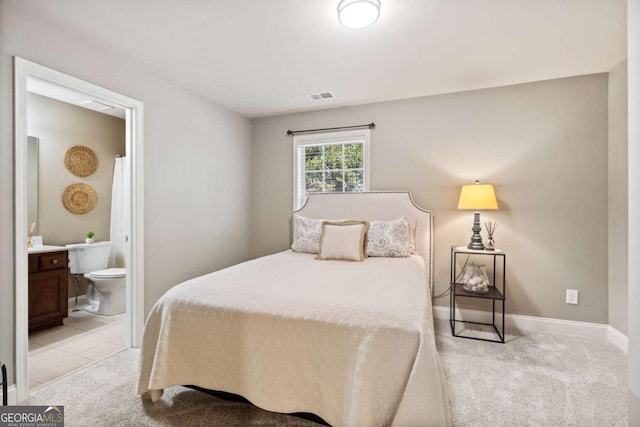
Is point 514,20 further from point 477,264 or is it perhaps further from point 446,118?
point 477,264

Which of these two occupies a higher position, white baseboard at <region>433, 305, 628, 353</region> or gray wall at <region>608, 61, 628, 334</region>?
gray wall at <region>608, 61, 628, 334</region>

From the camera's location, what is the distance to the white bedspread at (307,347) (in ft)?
4.31

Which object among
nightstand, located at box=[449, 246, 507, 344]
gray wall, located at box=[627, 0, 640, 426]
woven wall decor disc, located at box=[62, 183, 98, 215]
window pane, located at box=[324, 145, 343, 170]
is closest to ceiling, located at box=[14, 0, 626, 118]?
window pane, located at box=[324, 145, 343, 170]

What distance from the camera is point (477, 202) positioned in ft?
9.20

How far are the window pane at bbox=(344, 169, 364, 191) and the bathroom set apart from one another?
2.85 metres

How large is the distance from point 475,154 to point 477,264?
1163mm

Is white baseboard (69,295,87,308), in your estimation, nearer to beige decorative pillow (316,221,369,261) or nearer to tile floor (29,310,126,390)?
tile floor (29,310,126,390)

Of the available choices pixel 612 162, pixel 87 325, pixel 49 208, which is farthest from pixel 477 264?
pixel 49 208

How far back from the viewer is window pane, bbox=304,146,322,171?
3.92 m

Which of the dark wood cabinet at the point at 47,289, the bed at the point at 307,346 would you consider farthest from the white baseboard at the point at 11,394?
the dark wood cabinet at the point at 47,289

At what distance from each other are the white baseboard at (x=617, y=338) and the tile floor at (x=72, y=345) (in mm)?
4265

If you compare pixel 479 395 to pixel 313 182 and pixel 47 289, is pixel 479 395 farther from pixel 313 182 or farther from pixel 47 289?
pixel 47 289

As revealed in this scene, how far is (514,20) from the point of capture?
198cm

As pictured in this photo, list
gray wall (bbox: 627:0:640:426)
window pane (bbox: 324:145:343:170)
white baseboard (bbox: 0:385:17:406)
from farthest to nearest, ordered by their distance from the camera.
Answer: window pane (bbox: 324:145:343:170) < white baseboard (bbox: 0:385:17:406) < gray wall (bbox: 627:0:640:426)
